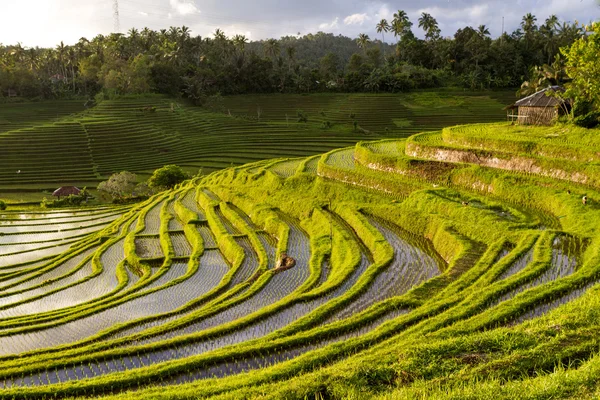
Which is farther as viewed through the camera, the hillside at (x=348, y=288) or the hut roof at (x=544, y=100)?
the hut roof at (x=544, y=100)

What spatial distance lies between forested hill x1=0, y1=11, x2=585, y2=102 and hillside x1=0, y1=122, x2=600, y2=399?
50725 millimetres

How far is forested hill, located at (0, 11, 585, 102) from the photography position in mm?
73438

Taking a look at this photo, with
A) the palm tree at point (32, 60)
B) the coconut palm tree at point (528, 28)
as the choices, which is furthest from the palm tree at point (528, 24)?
the palm tree at point (32, 60)

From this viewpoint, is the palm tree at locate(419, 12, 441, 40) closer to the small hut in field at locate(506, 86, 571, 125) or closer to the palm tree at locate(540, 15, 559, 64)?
the palm tree at locate(540, 15, 559, 64)

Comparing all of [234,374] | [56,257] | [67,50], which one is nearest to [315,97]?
[67,50]

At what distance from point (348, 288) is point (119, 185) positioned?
31.2 meters

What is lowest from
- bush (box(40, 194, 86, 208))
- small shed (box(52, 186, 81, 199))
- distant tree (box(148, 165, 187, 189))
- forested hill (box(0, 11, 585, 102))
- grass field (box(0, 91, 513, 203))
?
bush (box(40, 194, 86, 208))

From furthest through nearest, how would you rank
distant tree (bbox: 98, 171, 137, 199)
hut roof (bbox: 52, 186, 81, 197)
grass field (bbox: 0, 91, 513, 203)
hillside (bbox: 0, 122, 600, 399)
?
grass field (bbox: 0, 91, 513, 203), distant tree (bbox: 98, 171, 137, 199), hut roof (bbox: 52, 186, 81, 197), hillside (bbox: 0, 122, 600, 399)

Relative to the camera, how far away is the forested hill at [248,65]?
73438mm

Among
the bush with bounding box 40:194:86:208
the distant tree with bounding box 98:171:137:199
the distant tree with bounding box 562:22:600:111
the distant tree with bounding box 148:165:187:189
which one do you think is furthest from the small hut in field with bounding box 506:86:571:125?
the bush with bounding box 40:194:86:208

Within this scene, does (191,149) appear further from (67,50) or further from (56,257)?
(67,50)

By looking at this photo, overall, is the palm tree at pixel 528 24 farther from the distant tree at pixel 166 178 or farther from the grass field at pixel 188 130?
the distant tree at pixel 166 178

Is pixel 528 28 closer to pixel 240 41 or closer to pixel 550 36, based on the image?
pixel 550 36

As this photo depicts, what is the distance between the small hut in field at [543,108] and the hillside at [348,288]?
3.08 m
